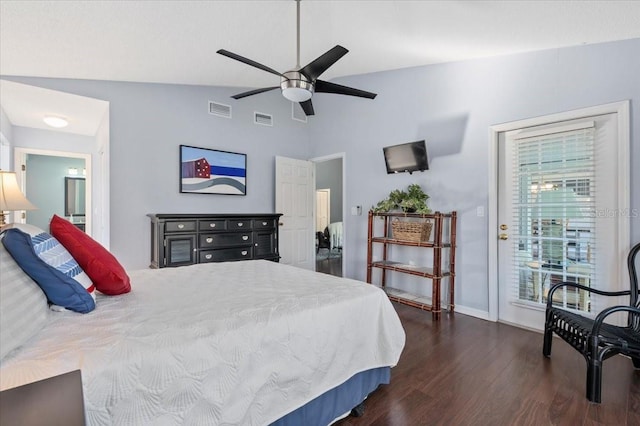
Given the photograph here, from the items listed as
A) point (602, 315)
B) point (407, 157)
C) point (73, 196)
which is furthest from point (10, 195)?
point (73, 196)

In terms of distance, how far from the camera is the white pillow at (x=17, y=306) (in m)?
0.95

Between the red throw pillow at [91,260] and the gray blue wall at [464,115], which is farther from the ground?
the gray blue wall at [464,115]

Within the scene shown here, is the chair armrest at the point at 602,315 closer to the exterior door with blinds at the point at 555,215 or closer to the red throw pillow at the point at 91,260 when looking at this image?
the exterior door with blinds at the point at 555,215

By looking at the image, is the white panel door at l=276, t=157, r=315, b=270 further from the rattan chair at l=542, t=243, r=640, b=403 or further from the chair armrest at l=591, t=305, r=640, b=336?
the chair armrest at l=591, t=305, r=640, b=336

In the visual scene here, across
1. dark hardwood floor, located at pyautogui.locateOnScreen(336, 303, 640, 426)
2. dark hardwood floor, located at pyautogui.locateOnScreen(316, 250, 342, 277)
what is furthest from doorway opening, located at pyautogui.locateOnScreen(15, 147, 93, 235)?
dark hardwood floor, located at pyautogui.locateOnScreen(336, 303, 640, 426)

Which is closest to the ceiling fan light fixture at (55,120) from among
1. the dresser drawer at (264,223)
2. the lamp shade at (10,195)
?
the lamp shade at (10,195)

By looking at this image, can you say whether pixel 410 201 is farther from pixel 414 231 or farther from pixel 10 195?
pixel 10 195

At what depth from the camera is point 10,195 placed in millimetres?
2475

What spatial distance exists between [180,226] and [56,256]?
2.36 m

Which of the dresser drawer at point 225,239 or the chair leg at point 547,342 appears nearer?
the chair leg at point 547,342

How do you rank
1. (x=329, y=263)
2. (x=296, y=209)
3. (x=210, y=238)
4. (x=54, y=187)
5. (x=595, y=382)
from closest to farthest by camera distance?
(x=595, y=382), (x=210, y=238), (x=296, y=209), (x=54, y=187), (x=329, y=263)

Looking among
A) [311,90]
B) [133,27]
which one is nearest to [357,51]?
[311,90]

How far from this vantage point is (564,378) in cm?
210

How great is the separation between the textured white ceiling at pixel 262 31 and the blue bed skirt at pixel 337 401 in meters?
2.69
